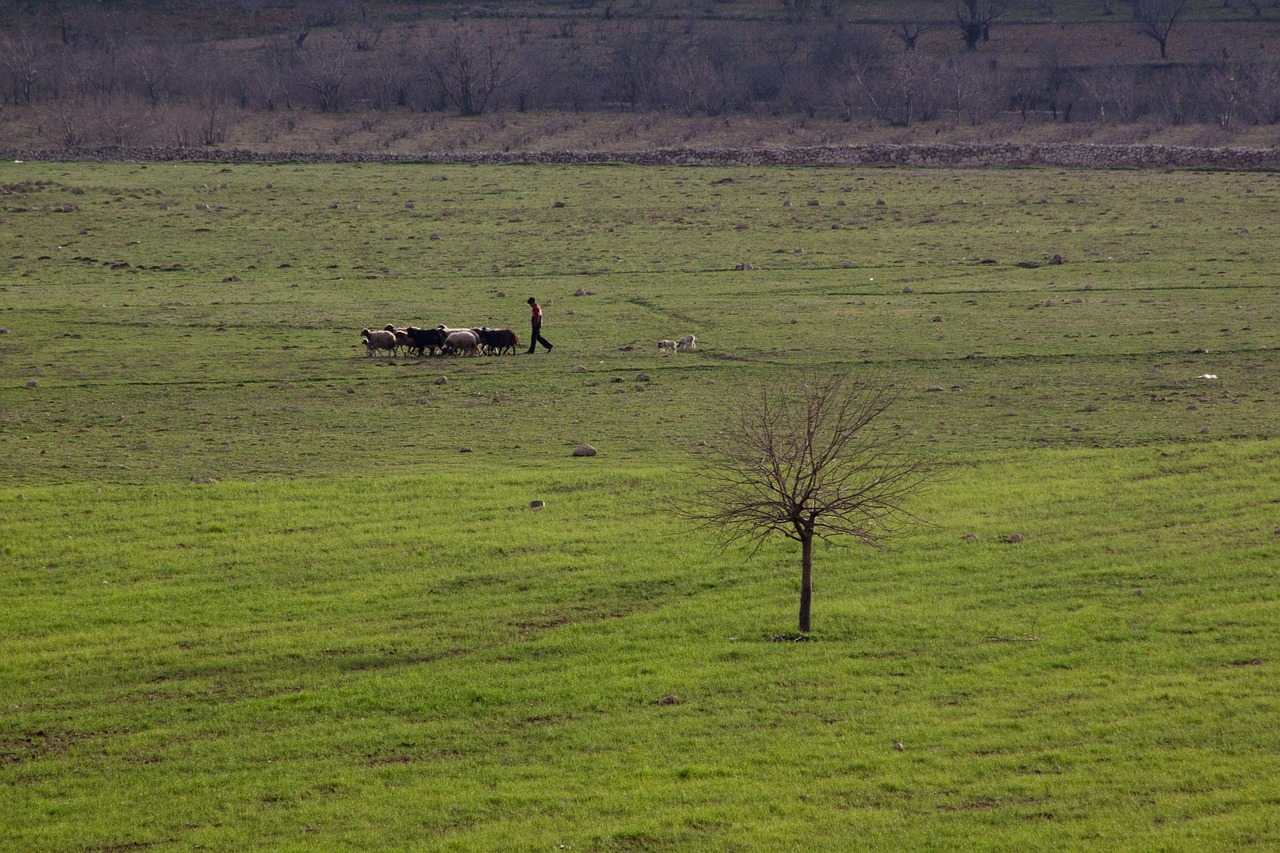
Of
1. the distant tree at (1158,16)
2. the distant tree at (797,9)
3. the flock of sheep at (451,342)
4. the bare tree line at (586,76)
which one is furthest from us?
the distant tree at (797,9)

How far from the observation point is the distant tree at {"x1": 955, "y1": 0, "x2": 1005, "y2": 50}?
300 feet

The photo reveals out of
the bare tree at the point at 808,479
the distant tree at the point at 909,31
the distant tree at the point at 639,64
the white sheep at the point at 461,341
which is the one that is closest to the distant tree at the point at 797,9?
the distant tree at the point at 909,31

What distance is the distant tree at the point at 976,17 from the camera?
91.5 meters

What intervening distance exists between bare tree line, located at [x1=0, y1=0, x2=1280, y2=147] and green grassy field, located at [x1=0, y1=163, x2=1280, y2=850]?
39297 millimetres

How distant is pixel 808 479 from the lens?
13281 mm

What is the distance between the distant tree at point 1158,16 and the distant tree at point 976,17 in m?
9.47

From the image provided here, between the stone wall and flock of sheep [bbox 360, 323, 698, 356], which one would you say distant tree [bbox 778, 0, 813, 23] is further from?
flock of sheep [bbox 360, 323, 698, 356]

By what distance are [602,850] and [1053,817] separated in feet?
10.5

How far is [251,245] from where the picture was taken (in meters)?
43.0

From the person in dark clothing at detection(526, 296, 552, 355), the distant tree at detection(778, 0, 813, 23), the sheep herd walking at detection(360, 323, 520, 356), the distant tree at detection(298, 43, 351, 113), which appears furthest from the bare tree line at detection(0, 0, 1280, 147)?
the person in dark clothing at detection(526, 296, 552, 355)

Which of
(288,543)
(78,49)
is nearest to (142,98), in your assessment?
(78,49)

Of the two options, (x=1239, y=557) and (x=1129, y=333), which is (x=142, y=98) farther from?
(x=1239, y=557)

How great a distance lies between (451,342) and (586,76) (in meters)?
59.4

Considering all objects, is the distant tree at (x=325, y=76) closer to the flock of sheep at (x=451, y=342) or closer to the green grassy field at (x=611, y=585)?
the green grassy field at (x=611, y=585)
